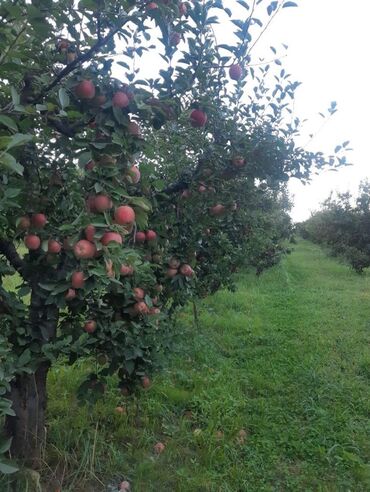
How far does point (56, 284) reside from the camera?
6.15ft

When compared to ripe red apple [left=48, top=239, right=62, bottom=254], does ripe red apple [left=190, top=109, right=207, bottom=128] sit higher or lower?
higher

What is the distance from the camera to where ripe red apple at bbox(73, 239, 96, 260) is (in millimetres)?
1338

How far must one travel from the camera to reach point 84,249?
1339 mm

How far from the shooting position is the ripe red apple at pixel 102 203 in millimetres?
1393

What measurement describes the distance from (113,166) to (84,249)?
0.28 m

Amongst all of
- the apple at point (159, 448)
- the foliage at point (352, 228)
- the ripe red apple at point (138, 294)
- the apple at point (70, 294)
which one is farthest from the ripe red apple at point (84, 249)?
the foliage at point (352, 228)

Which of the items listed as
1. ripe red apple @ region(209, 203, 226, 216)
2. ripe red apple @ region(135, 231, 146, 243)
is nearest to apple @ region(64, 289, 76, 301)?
ripe red apple @ region(135, 231, 146, 243)

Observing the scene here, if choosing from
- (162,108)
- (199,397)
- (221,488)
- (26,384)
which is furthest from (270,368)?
(162,108)

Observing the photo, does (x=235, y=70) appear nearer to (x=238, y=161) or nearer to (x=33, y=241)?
(x=238, y=161)

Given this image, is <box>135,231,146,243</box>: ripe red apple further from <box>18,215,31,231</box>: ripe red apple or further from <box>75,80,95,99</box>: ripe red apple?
<box>75,80,95,99</box>: ripe red apple

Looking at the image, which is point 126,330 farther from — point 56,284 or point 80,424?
point 80,424

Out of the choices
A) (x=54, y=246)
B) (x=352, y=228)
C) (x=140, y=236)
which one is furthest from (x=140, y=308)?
(x=352, y=228)

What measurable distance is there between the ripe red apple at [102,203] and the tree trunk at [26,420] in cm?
121

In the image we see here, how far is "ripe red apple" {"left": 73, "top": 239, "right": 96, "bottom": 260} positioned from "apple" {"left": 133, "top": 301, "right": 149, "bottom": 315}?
3.21 feet
